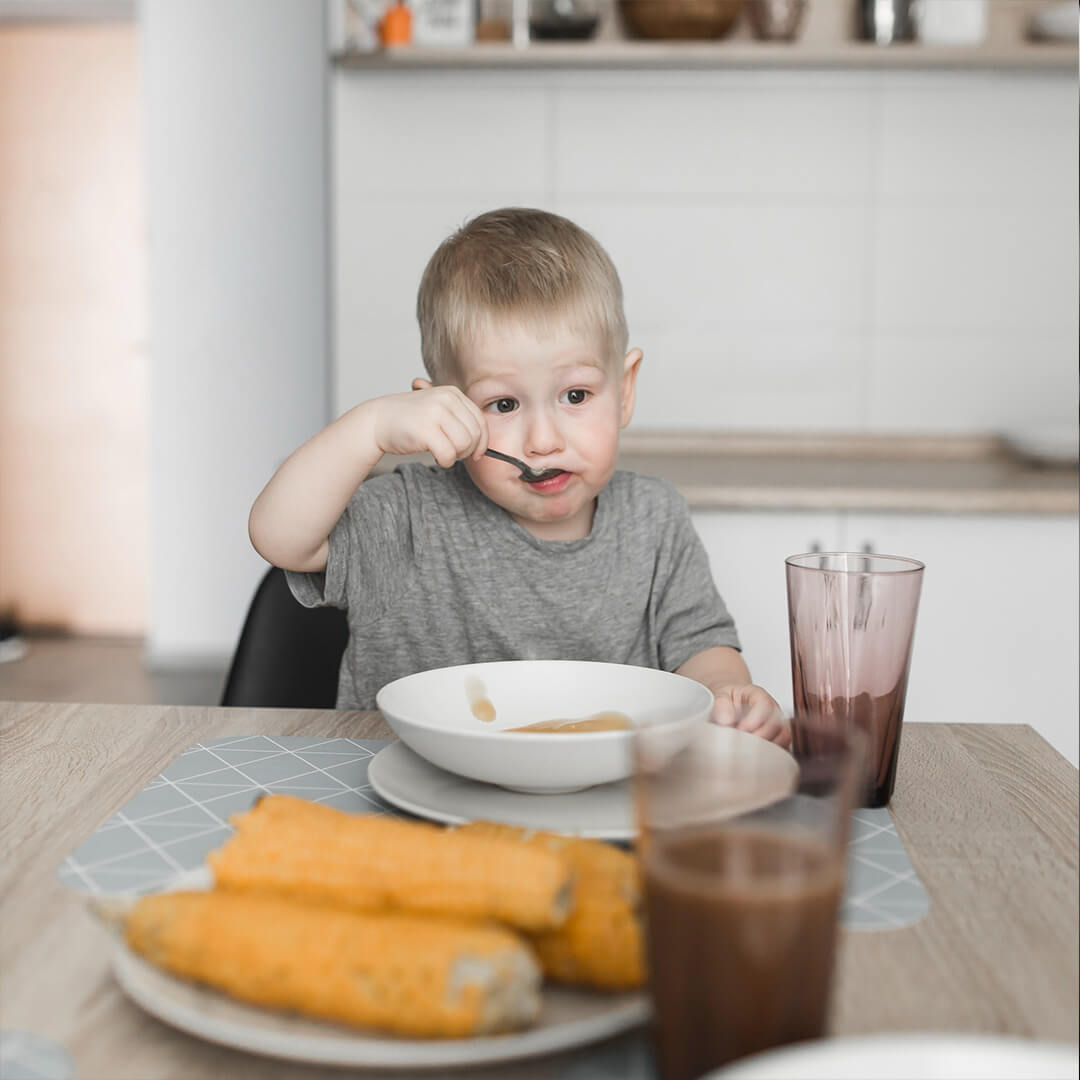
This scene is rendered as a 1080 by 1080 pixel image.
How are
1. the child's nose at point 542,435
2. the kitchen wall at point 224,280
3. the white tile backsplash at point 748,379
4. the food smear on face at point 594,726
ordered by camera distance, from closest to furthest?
the food smear on face at point 594,726 → the child's nose at point 542,435 → the white tile backsplash at point 748,379 → the kitchen wall at point 224,280

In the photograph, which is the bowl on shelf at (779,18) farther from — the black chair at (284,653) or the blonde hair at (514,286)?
the black chair at (284,653)

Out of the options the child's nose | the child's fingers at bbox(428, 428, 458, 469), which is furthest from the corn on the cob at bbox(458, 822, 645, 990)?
the child's nose

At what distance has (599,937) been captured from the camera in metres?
0.46

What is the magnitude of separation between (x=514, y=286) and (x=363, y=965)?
2.81 feet

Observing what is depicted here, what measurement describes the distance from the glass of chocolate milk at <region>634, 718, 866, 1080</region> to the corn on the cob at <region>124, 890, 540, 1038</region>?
0.18 ft

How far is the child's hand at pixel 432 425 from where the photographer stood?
1027 mm

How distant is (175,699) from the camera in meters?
3.24

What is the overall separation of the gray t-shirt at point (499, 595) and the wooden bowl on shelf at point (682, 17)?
1278 mm

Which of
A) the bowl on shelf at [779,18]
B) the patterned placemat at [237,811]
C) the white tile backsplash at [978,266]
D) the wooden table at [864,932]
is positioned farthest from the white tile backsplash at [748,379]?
the patterned placemat at [237,811]

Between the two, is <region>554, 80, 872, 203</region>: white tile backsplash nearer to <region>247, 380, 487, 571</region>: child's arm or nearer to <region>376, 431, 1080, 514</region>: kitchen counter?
<region>376, 431, 1080, 514</region>: kitchen counter

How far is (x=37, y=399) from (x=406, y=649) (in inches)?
125

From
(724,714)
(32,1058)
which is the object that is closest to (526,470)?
(724,714)

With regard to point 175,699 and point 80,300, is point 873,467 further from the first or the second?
point 80,300

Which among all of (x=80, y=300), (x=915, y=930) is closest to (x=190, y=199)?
(x=80, y=300)
